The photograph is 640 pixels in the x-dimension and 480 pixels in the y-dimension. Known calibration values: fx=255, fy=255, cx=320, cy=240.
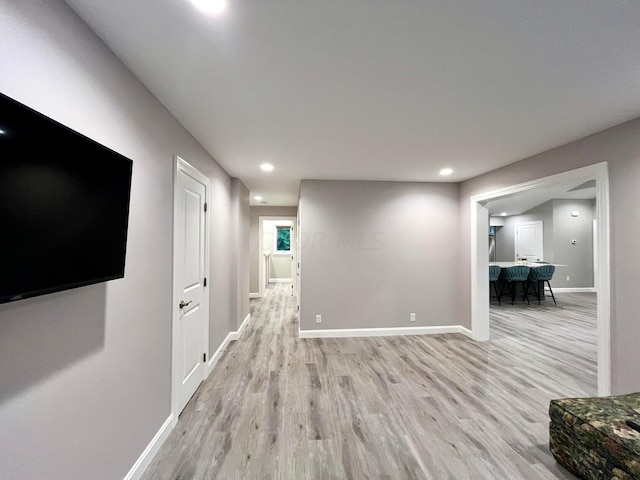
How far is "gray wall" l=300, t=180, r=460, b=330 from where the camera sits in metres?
4.05

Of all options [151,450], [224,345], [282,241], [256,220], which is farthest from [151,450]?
[282,241]

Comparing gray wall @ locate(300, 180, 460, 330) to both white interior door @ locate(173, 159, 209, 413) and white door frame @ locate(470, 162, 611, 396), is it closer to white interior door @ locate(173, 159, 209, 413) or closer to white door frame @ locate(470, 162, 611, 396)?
white door frame @ locate(470, 162, 611, 396)

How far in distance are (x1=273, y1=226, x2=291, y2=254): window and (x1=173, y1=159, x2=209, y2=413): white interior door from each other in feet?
22.3

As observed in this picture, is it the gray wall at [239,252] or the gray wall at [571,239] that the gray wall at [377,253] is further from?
the gray wall at [571,239]

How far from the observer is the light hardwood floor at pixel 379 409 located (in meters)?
1.67

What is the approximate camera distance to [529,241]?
8.52 m

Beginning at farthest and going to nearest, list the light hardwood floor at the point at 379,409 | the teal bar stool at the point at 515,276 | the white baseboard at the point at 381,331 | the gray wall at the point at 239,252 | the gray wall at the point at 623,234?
the teal bar stool at the point at 515,276 < the white baseboard at the point at 381,331 < the gray wall at the point at 239,252 < the gray wall at the point at 623,234 < the light hardwood floor at the point at 379,409

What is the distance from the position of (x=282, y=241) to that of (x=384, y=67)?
27.9 feet

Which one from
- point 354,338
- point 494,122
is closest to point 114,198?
point 494,122

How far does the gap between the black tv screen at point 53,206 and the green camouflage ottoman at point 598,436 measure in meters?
2.72

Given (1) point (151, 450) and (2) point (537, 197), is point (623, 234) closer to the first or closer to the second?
(1) point (151, 450)

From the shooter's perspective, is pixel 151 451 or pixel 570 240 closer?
pixel 151 451

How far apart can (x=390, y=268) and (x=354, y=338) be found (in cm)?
125

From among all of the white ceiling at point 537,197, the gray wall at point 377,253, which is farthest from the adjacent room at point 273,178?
the white ceiling at point 537,197
